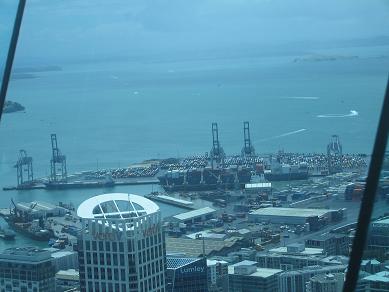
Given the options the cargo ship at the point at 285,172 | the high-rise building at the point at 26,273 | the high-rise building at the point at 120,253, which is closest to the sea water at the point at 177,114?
the cargo ship at the point at 285,172

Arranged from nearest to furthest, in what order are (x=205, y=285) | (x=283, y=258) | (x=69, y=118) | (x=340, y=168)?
(x=205, y=285)
(x=283, y=258)
(x=340, y=168)
(x=69, y=118)

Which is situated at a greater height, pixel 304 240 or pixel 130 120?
pixel 130 120

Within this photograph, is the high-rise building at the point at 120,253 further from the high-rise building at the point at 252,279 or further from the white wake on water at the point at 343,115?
the white wake on water at the point at 343,115

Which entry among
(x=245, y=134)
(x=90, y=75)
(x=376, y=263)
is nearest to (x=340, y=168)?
(x=245, y=134)

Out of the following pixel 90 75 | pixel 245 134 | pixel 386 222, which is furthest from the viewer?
pixel 90 75

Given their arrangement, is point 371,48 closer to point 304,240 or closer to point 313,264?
point 304,240

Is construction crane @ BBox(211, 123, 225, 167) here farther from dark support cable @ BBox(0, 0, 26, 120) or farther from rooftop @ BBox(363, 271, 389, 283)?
dark support cable @ BBox(0, 0, 26, 120)

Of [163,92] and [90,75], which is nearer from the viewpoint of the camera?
[163,92]
